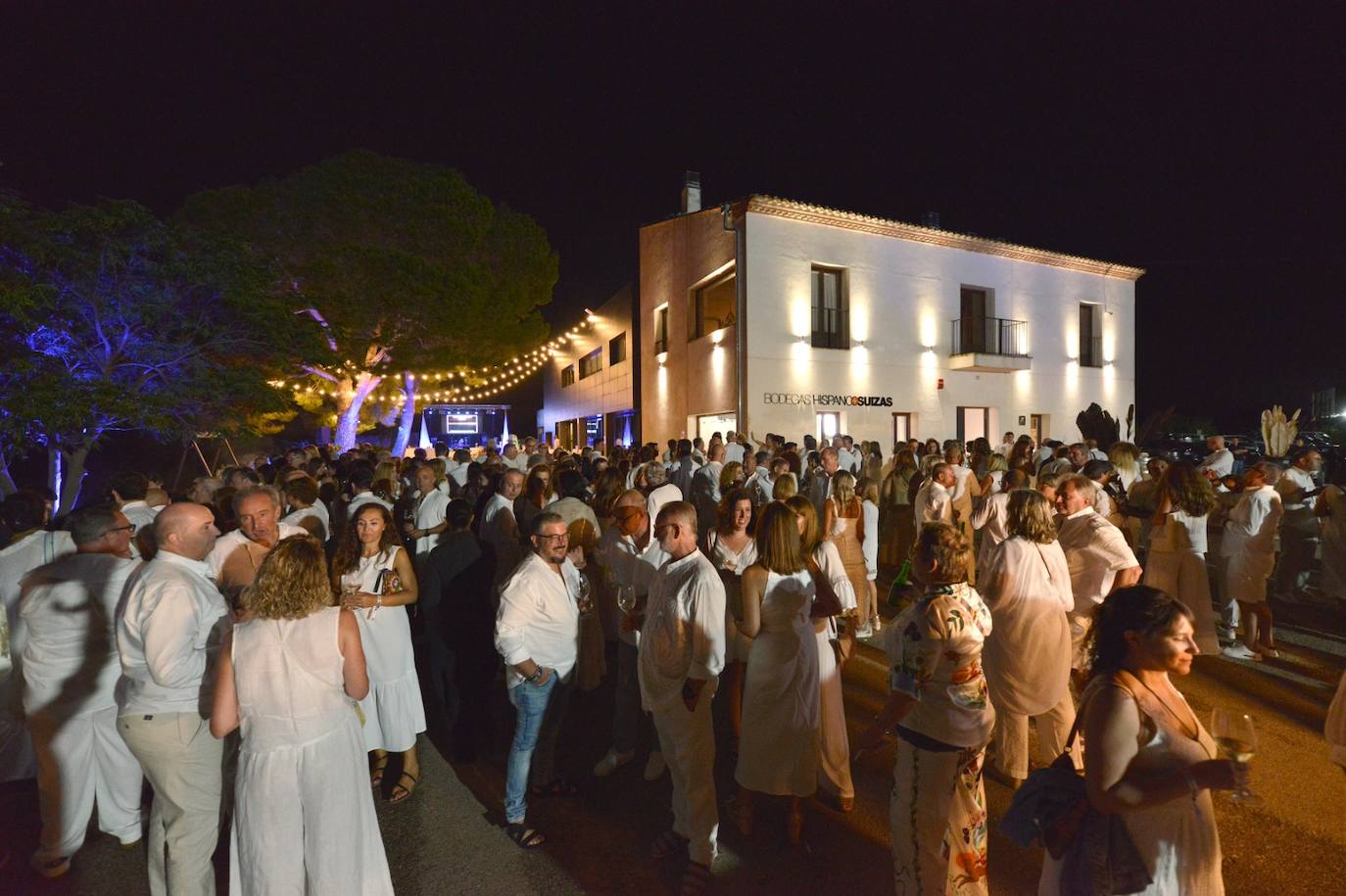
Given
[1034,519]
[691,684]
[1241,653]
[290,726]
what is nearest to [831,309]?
[1241,653]

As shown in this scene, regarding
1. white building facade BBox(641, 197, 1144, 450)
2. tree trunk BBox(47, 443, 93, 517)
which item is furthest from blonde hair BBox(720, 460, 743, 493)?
white building facade BBox(641, 197, 1144, 450)

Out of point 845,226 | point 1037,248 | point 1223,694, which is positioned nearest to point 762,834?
point 1223,694

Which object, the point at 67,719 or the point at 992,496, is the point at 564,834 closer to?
the point at 67,719

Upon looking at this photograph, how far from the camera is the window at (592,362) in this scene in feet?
93.2

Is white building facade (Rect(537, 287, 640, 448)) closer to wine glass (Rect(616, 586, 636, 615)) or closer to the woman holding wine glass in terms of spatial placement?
wine glass (Rect(616, 586, 636, 615))

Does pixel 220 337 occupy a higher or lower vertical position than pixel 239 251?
lower

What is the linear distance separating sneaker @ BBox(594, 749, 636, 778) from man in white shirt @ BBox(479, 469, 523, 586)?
1681 millimetres

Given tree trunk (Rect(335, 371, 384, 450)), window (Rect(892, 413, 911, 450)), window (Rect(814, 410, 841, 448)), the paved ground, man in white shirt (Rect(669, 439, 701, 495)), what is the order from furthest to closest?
tree trunk (Rect(335, 371, 384, 450)) → window (Rect(892, 413, 911, 450)) → window (Rect(814, 410, 841, 448)) → man in white shirt (Rect(669, 439, 701, 495)) → the paved ground

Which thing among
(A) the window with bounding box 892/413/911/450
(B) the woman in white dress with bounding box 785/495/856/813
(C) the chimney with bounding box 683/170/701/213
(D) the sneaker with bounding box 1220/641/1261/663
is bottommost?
(D) the sneaker with bounding box 1220/641/1261/663

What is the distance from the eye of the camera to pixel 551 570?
3.38m

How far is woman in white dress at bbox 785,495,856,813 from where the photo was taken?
352cm

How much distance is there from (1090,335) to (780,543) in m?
24.2

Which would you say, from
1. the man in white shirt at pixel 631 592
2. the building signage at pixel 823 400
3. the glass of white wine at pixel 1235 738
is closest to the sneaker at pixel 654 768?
the man in white shirt at pixel 631 592

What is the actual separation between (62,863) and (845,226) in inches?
720
